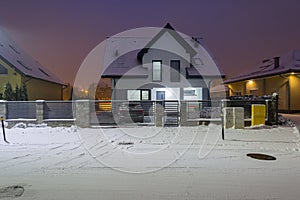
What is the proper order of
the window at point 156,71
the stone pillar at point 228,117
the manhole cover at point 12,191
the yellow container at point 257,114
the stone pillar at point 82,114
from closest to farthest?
→ 1. the manhole cover at point 12,191
2. the stone pillar at point 228,117
3. the yellow container at point 257,114
4. the stone pillar at point 82,114
5. the window at point 156,71

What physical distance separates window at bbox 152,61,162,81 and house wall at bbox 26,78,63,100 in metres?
11.8

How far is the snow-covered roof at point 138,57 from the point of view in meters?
21.6

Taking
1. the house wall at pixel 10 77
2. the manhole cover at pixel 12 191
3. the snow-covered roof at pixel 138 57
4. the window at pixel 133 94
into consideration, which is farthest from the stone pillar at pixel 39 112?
the house wall at pixel 10 77

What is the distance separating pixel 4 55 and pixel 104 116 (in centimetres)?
1368

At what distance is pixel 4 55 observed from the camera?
2267 cm

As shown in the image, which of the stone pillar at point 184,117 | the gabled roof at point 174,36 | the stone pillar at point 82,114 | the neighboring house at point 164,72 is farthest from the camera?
the gabled roof at point 174,36

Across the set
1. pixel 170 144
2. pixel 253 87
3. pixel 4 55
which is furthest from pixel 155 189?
pixel 253 87

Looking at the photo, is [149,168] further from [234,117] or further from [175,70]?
[175,70]

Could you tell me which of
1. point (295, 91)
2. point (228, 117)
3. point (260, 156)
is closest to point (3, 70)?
point (228, 117)

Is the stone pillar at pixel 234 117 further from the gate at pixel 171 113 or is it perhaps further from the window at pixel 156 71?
the window at pixel 156 71

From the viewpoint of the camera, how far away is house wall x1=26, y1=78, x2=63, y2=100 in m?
24.3

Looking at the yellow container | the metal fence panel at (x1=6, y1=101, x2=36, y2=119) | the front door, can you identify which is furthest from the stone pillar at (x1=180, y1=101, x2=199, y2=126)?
the front door

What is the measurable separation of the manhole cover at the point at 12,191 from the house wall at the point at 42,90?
2110 centimetres

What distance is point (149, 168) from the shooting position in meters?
5.99
